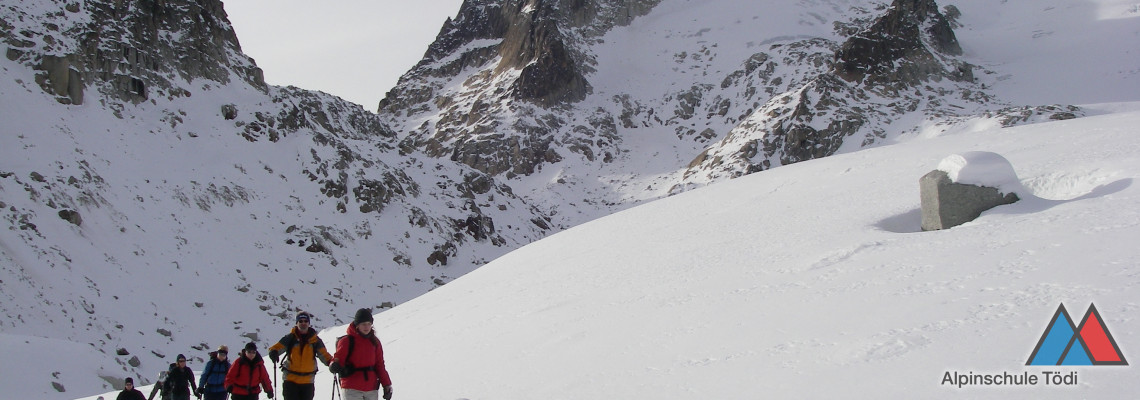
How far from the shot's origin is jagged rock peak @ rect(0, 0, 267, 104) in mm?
31938

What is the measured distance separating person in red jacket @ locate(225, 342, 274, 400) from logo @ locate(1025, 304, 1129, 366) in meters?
9.15

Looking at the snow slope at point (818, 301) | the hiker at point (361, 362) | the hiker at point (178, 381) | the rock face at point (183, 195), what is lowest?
the snow slope at point (818, 301)

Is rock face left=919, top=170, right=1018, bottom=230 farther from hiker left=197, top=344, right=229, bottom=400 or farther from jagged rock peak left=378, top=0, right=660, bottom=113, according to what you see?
jagged rock peak left=378, top=0, right=660, bottom=113

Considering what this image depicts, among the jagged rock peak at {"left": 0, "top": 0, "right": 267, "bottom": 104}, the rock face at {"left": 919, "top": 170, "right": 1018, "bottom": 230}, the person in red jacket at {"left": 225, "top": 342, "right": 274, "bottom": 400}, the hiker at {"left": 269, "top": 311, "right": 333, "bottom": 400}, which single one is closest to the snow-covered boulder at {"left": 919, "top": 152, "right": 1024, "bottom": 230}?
the rock face at {"left": 919, "top": 170, "right": 1018, "bottom": 230}

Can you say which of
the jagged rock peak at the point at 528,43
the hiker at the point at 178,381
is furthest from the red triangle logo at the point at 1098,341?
the jagged rock peak at the point at 528,43

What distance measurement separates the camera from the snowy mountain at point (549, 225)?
8195 mm

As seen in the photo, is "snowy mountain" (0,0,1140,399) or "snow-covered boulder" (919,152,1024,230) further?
"snow-covered boulder" (919,152,1024,230)

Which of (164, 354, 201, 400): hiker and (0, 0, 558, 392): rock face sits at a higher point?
(0, 0, 558, 392): rock face

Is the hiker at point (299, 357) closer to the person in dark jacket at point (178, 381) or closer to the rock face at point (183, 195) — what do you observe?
the person in dark jacket at point (178, 381)

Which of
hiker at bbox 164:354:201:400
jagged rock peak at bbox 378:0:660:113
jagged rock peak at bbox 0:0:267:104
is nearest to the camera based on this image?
hiker at bbox 164:354:201:400

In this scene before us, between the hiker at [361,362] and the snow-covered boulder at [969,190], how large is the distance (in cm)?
962

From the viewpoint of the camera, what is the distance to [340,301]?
33.2 m

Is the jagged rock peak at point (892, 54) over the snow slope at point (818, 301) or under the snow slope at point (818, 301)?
over

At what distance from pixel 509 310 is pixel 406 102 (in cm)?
10347
